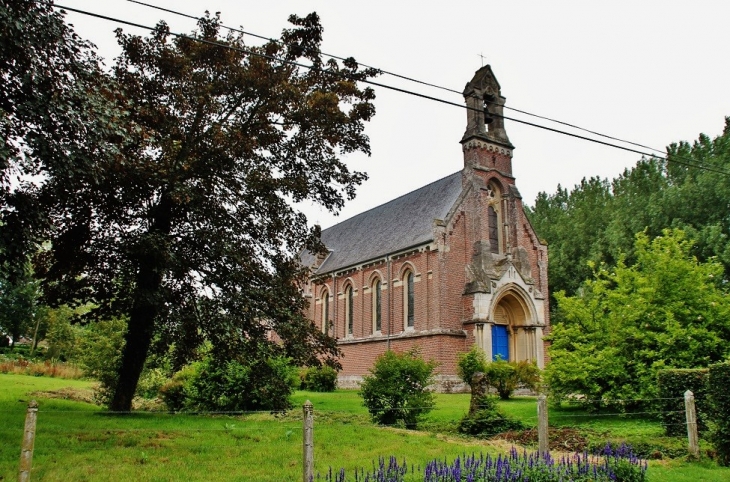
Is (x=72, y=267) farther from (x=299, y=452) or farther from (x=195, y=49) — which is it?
(x=299, y=452)

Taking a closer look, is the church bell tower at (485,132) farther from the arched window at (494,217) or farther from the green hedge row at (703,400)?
the green hedge row at (703,400)

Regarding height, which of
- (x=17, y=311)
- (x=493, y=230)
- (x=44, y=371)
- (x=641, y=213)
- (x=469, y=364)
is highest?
(x=641, y=213)

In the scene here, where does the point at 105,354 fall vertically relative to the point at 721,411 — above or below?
above

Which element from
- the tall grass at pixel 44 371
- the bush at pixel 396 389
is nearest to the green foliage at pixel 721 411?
the bush at pixel 396 389

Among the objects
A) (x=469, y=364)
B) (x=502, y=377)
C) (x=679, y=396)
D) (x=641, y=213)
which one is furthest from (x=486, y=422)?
(x=641, y=213)

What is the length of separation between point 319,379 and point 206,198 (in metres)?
18.3

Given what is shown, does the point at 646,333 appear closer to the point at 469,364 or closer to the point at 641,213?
the point at 469,364

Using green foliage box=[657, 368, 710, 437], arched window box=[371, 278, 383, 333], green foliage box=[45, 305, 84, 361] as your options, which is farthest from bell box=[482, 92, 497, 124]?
green foliage box=[45, 305, 84, 361]

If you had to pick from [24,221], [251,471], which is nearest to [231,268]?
[24,221]

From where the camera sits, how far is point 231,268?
51.1ft

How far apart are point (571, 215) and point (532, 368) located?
87.7 ft

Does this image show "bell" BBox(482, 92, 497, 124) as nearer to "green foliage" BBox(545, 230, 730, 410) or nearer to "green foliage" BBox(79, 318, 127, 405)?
"green foliage" BBox(545, 230, 730, 410)

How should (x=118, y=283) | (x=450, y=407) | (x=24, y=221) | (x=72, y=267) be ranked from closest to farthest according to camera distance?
(x=24, y=221)
(x=72, y=267)
(x=118, y=283)
(x=450, y=407)

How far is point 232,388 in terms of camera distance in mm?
18625
